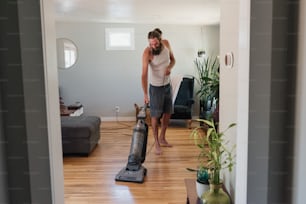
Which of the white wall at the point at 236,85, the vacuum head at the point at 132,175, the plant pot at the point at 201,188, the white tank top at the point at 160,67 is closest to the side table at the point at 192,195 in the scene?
the plant pot at the point at 201,188

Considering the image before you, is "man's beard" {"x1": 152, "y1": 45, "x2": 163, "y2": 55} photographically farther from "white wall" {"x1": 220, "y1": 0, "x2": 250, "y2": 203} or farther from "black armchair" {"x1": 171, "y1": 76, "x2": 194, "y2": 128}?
"black armchair" {"x1": 171, "y1": 76, "x2": 194, "y2": 128}

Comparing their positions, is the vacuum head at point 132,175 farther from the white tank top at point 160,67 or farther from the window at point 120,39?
the window at point 120,39

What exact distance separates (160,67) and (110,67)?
265 centimetres

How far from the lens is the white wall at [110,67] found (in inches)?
241

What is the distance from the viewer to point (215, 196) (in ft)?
5.88

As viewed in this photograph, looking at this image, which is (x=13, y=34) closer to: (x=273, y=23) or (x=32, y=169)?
(x=32, y=169)

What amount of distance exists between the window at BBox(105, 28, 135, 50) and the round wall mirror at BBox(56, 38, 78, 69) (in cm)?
68

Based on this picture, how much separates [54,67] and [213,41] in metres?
5.24

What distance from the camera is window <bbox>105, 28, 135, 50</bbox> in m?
6.14

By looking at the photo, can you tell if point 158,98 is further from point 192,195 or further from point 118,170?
point 192,195

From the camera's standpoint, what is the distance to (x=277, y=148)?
4.12ft

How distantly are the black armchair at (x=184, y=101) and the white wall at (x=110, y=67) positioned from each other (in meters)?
0.40

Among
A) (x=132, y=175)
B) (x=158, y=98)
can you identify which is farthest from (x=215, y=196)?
(x=158, y=98)

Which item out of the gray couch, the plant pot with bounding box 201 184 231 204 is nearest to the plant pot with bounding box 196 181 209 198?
the plant pot with bounding box 201 184 231 204
